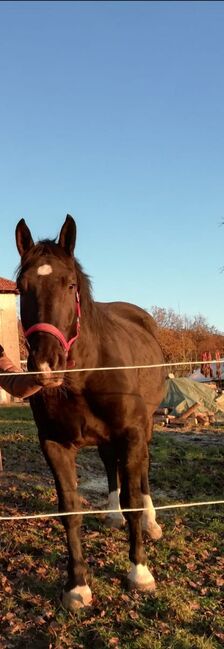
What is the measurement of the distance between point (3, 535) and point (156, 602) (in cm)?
172

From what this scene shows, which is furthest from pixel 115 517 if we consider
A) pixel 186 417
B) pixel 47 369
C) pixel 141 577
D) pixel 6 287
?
pixel 6 287

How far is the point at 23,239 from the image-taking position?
140 inches

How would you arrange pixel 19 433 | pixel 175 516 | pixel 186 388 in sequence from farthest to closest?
pixel 186 388 < pixel 19 433 < pixel 175 516

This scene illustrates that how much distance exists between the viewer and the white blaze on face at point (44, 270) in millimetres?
3297

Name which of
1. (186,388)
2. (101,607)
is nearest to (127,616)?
(101,607)

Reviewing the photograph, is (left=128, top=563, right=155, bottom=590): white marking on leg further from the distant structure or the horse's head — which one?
the distant structure

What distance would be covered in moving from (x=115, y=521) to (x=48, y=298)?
292 centimetres

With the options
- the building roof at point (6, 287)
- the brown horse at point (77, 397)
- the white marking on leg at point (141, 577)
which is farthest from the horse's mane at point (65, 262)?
the building roof at point (6, 287)

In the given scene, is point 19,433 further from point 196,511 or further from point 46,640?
point 46,640

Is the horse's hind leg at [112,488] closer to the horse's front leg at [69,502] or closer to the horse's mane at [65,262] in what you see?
the horse's front leg at [69,502]

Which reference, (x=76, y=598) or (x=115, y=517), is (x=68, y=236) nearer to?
(x=76, y=598)

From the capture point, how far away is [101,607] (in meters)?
3.76

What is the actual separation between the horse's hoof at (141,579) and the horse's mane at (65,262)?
1.75 meters

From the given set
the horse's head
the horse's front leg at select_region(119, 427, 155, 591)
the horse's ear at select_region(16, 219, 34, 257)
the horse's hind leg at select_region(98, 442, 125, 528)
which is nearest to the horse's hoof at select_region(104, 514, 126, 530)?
the horse's hind leg at select_region(98, 442, 125, 528)
